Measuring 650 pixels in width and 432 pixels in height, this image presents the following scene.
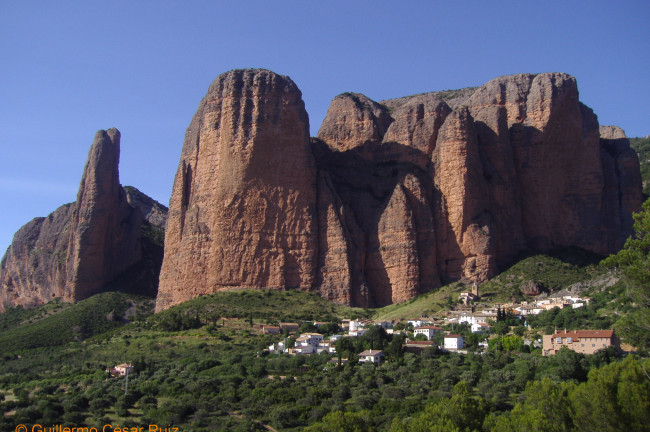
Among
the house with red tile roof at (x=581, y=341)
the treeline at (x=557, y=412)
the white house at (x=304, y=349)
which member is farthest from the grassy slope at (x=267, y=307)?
the treeline at (x=557, y=412)

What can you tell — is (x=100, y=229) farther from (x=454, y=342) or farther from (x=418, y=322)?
(x=454, y=342)

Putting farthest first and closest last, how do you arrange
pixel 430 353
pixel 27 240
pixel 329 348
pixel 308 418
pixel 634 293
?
pixel 27 240, pixel 329 348, pixel 430 353, pixel 308 418, pixel 634 293

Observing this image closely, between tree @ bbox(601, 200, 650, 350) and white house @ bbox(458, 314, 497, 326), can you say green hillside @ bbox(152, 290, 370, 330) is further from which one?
tree @ bbox(601, 200, 650, 350)

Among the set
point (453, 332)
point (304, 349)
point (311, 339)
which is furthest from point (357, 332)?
point (453, 332)

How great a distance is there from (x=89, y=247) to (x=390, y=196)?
1442 inches

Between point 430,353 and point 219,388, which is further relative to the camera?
point 430,353

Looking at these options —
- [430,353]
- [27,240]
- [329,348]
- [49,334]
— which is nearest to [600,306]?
[430,353]

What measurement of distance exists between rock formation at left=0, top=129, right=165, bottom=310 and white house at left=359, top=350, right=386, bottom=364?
4851cm

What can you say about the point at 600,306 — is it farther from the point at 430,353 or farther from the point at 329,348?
the point at 329,348

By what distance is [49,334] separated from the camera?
81938 mm

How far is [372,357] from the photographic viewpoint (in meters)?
53.2

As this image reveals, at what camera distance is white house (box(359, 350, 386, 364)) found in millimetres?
52969

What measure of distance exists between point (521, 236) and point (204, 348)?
35985mm

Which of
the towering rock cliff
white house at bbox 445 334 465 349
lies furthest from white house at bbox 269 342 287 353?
the towering rock cliff
